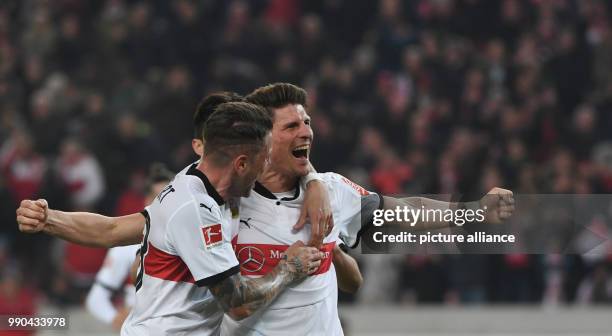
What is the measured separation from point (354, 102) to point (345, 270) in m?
7.92

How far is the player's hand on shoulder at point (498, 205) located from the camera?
452cm

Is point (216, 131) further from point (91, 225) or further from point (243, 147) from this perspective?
point (91, 225)

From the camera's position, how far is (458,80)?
12680mm

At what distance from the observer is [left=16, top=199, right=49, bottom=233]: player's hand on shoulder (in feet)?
13.5

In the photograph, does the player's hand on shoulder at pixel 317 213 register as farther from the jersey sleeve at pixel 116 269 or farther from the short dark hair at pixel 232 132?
the jersey sleeve at pixel 116 269

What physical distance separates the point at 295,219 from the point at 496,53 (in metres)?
8.92

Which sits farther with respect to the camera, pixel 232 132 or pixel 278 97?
pixel 278 97

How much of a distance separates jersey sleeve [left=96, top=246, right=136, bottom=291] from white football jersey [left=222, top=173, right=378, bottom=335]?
7.99 feet

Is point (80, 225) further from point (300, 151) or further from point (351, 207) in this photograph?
point (351, 207)

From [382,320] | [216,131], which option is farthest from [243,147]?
[382,320]

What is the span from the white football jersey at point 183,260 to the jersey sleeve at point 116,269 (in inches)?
103

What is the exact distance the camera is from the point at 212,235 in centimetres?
404

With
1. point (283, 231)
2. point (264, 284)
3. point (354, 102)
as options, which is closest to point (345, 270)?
point (283, 231)

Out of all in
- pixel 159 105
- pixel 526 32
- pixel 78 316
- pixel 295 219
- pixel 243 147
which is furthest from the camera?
pixel 526 32
